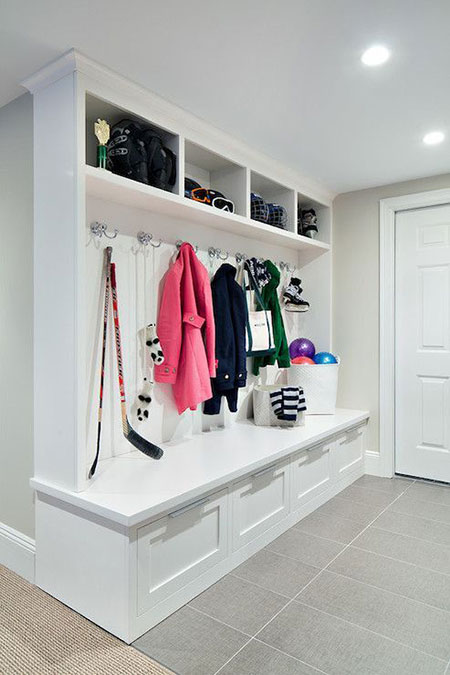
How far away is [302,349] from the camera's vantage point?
12.9 ft

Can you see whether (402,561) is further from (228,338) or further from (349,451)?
(228,338)

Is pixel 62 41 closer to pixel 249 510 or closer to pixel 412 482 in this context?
pixel 249 510

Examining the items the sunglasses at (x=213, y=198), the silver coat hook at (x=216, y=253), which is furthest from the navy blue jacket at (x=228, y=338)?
the sunglasses at (x=213, y=198)

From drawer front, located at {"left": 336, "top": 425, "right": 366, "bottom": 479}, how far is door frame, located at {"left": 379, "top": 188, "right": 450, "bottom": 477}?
18cm

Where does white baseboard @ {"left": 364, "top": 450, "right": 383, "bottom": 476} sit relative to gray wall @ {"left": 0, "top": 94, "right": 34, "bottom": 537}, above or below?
below

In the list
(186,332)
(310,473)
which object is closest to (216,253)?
(186,332)

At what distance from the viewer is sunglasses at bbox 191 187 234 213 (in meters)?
2.79

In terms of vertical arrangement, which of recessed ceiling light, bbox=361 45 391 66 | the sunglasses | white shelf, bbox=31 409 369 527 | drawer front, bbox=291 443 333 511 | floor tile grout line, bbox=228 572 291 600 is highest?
recessed ceiling light, bbox=361 45 391 66

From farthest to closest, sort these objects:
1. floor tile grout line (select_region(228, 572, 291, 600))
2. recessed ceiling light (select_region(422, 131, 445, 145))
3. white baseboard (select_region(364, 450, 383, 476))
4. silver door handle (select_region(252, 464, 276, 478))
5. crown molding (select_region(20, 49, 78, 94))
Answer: white baseboard (select_region(364, 450, 383, 476)) < recessed ceiling light (select_region(422, 131, 445, 145)) < silver door handle (select_region(252, 464, 276, 478)) < floor tile grout line (select_region(228, 572, 291, 600)) < crown molding (select_region(20, 49, 78, 94))

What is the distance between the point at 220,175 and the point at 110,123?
89 centimetres

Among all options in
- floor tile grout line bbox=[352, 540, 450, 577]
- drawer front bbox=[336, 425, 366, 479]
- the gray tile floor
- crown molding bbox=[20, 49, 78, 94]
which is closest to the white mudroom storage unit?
crown molding bbox=[20, 49, 78, 94]

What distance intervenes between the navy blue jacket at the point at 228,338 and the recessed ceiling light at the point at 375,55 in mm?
1441

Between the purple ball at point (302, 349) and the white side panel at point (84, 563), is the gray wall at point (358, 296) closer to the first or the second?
the purple ball at point (302, 349)

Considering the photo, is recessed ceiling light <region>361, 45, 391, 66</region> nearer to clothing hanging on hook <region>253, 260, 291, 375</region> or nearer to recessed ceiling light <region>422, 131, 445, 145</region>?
recessed ceiling light <region>422, 131, 445, 145</region>
